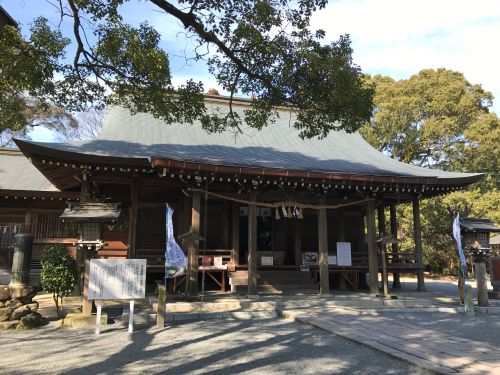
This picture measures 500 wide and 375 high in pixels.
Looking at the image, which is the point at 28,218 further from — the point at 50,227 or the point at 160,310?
the point at 160,310

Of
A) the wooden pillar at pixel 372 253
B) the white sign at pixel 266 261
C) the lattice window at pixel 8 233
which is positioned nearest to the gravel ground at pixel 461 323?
the wooden pillar at pixel 372 253

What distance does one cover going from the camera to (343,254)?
12492mm

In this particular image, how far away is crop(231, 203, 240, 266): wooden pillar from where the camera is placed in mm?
12070

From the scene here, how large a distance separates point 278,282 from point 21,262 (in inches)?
284

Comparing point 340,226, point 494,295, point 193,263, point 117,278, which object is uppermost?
point 340,226

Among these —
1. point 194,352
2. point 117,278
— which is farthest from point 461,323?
point 117,278

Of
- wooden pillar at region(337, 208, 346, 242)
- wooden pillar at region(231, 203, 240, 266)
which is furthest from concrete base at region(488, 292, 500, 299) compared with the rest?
wooden pillar at region(231, 203, 240, 266)

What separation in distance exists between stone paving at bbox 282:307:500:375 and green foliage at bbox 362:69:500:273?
52.3 feet

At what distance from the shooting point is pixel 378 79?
2902cm

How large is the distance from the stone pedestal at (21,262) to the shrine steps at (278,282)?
5.53 m

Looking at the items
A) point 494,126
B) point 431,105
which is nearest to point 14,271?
point 431,105

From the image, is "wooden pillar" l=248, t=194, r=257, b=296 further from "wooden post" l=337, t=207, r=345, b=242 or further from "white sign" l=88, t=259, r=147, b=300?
"wooden post" l=337, t=207, r=345, b=242

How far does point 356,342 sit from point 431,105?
2283cm

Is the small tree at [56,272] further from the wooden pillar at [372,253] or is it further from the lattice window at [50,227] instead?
the wooden pillar at [372,253]
